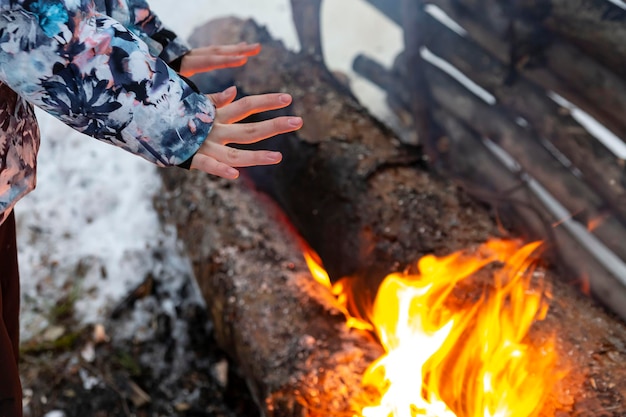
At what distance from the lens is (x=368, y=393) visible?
2004mm

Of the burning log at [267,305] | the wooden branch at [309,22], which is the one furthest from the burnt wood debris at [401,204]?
the wooden branch at [309,22]

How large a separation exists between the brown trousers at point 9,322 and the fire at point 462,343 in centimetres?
113

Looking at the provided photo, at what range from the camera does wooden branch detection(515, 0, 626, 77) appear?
271 cm

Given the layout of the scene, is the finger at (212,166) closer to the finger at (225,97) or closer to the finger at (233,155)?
the finger at (233,155)

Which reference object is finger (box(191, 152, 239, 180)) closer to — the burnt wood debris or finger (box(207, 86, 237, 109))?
finger (box(207, 86, 237, 109))

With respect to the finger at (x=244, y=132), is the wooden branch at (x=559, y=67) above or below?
above

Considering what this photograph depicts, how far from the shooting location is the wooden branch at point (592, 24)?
271 cm

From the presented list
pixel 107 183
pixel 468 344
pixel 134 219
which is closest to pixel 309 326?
pixel 468 344

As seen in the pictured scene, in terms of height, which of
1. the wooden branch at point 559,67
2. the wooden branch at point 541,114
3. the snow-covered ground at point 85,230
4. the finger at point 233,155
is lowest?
the snow-covered ground at point 85,230

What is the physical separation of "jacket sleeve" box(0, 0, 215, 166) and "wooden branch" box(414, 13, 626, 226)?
2341mm

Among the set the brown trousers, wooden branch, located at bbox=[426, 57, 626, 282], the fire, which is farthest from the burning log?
wooden branch, located at bbox=[426, 57, 626, 282]

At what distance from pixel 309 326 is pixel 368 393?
407 mm

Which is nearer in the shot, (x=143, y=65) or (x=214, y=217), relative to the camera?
(x=143, y=65)

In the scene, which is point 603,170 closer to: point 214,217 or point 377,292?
point 377,292
